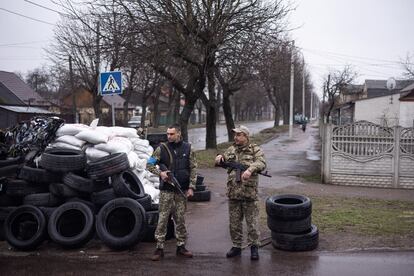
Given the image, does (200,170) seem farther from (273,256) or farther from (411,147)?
(273,256)

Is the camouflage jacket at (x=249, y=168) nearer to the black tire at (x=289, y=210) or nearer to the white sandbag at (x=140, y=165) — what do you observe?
the black tire at (x=289, y=210)

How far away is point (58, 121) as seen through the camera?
9.43 m

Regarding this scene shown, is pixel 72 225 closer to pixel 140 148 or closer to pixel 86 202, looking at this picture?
pixel 86 202

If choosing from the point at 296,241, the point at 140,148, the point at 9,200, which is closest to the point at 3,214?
the point at 9,200

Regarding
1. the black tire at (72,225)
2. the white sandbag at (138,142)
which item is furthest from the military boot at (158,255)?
the white sandbag at (138,142)

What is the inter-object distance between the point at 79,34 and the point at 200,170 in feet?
84.2

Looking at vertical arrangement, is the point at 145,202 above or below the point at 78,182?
below

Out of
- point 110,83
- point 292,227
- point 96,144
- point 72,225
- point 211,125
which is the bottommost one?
point 72,225

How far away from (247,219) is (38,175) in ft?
11.6

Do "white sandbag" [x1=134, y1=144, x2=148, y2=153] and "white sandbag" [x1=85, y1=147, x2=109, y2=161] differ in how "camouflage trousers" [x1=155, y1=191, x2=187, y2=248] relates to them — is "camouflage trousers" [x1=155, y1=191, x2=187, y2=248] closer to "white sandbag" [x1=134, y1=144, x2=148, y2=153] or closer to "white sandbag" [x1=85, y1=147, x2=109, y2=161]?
"white sandbag" [x1=85, y1=147, x2=109, y2=161]

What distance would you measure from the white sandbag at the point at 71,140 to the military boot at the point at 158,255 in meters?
2.95

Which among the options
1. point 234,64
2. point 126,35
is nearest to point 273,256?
point 126,35

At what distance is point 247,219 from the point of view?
22.3 ft

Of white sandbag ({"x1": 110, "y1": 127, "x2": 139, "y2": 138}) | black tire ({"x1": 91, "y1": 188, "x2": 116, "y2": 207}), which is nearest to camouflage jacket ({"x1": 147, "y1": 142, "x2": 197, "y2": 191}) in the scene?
black tire ({"x1": 91, "y1": 188, "x2": 116, "y2": 207})
